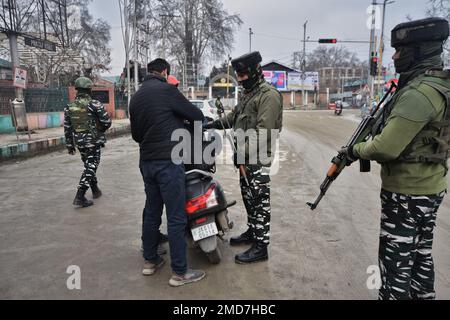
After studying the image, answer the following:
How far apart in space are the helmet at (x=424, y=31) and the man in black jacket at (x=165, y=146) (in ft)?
5.13

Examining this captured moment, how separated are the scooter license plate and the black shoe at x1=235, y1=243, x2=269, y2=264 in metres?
0.39

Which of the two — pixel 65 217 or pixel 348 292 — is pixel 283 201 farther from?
pixel 65 217

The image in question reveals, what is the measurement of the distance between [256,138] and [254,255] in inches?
42.1

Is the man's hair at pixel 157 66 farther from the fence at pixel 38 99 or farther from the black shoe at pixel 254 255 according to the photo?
the fence at pixel 38 99

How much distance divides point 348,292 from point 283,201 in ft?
7.73

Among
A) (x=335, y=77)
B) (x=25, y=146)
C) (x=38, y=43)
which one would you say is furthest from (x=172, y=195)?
(x=335, y=77)

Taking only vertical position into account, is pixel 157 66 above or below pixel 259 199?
above

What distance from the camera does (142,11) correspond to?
72.2 feet

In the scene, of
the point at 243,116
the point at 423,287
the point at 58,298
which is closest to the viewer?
the point at 423,287

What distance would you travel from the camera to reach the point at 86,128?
4785mm

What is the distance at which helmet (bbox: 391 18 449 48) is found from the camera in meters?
1.89

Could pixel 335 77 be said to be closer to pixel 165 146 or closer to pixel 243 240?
pixel 243 240

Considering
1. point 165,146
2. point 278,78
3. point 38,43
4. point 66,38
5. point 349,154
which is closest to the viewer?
point 349,154
